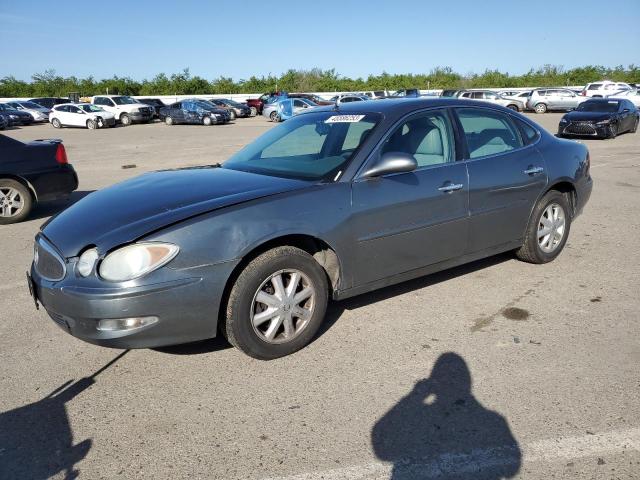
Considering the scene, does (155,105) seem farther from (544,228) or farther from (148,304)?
(148,304)

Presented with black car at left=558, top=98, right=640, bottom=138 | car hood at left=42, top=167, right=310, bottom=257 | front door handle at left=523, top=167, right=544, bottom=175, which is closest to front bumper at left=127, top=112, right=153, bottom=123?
black car at left=558, top=98, right=640, bottom=138

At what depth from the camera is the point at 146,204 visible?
347cm

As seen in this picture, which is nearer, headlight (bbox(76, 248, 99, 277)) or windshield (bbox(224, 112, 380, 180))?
headlight (bbox(76, 248, 99, 277))

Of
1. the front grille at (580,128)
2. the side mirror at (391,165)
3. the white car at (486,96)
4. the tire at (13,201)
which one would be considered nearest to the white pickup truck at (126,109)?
the white car at (486,96)

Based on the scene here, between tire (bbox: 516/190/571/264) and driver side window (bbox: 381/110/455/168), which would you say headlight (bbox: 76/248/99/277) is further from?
tire (bbox: 516/190/571/264)

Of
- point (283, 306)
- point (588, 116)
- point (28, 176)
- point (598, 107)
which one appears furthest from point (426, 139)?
point (598, 107)

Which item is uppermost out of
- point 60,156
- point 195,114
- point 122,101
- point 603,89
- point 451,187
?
point 122,101

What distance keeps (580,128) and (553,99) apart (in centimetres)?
1898

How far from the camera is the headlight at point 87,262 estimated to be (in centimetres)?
306

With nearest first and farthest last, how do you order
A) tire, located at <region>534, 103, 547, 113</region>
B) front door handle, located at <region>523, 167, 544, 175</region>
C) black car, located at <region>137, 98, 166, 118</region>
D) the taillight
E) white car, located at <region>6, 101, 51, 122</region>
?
front door handle, located at <region>523, 167, 544, 175</region>
the taillight
tire, located at <region>534, 103, 547, 113</region>
white car, located at <region>6, 101, 51, 122</region>
black car, located at <region>137, 98, 166, 118</region>

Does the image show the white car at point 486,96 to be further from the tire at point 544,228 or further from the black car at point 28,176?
the tire at point 544,228

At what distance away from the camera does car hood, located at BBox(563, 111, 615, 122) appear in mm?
18250

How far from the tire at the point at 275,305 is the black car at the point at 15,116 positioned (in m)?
37.1

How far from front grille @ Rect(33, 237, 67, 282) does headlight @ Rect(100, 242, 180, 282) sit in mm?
337
